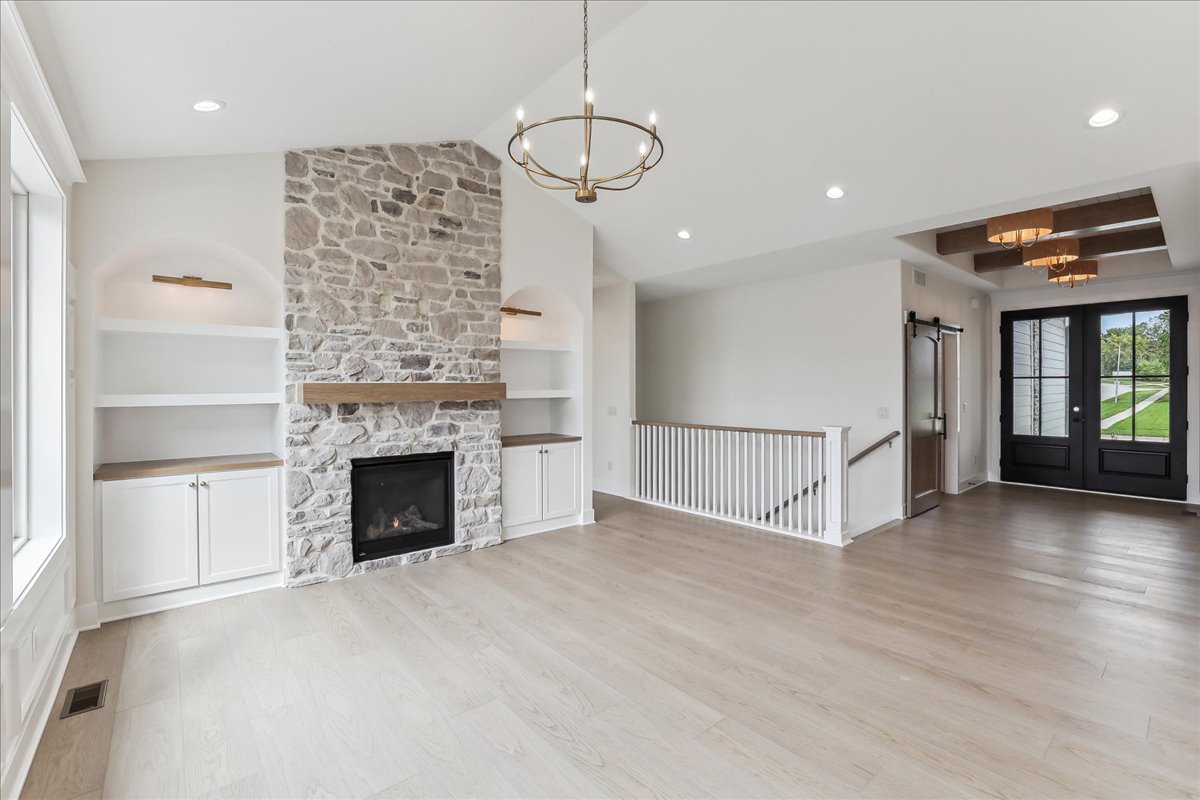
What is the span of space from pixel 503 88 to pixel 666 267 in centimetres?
307

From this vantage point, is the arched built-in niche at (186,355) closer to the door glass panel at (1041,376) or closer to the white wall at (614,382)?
the white wall at (614,382)

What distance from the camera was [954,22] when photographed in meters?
3.06

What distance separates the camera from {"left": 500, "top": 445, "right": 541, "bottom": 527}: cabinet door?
529 cm

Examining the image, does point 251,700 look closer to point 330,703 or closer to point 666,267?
point 330,703

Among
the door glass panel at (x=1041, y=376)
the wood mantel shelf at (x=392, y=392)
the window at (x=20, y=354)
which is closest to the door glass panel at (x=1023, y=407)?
the door glass panel at (x=1041, y=376)

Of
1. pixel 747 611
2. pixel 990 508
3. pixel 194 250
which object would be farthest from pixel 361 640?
pixel 990 508

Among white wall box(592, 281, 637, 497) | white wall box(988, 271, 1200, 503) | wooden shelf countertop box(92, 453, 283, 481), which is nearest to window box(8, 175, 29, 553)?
wooden shelf countertop box(92, 453, 283, 481)

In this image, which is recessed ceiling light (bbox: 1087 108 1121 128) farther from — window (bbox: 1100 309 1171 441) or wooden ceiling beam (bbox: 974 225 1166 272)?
window (bbox: 1100 309 1171 441)

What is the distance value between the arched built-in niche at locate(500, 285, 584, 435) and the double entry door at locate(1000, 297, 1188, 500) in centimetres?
640

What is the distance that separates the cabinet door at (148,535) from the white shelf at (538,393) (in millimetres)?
2504

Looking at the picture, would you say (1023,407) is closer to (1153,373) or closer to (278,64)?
(1153,373)

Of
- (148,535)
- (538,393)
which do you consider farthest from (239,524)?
(538,393)

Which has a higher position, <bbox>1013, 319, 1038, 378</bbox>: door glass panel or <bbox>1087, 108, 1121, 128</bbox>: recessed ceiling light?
<bbox>1087, 108, 1121, 128</bbox>: recessed ceiling light

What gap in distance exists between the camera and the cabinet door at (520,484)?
5293 millimetres
